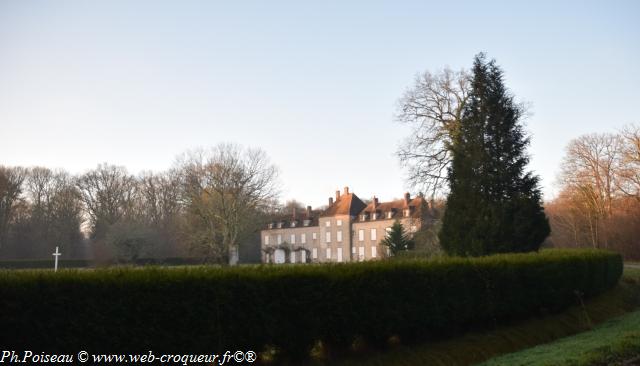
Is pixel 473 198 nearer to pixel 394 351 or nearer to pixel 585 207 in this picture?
pixel 394 351

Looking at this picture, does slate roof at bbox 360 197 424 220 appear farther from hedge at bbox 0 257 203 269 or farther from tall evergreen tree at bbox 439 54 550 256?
tall evergreen tree at bbox 439 54 550 256

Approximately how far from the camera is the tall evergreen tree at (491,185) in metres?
21.3

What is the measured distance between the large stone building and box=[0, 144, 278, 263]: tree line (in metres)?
14.0

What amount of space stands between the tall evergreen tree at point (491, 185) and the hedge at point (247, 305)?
25.7 ft

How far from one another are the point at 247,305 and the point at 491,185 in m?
15.7

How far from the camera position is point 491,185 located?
72.7ft

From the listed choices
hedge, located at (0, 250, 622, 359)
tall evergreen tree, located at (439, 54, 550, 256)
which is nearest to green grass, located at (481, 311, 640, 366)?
hedge, located at (0, 250, 622, 359)

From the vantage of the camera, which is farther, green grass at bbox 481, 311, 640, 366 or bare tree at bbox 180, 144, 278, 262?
bare tree at bbox 180, 144, 278, 262

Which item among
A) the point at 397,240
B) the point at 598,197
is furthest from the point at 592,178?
the point at 397,240

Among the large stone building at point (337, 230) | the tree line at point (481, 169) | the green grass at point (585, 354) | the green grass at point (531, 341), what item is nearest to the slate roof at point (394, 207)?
the large stone building at point (337, 230)

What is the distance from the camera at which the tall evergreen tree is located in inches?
840

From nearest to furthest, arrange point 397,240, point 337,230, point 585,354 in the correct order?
point 585,354
point 397,240
point 337,230

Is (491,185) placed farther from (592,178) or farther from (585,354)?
(592,178)

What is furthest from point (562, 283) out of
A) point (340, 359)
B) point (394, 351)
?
point (340, 359)
